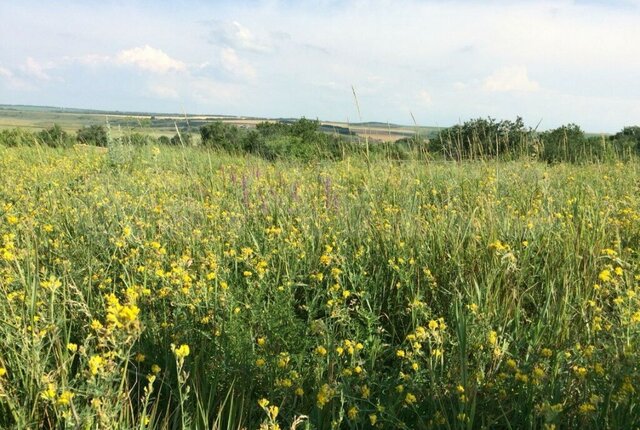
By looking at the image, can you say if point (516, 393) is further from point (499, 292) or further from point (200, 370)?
point (200, 370)

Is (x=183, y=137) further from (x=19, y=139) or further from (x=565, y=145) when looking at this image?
(x=565, y=145)

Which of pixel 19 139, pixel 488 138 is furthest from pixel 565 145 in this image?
pixel 19 139

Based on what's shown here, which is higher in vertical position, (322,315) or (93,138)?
(93,138)

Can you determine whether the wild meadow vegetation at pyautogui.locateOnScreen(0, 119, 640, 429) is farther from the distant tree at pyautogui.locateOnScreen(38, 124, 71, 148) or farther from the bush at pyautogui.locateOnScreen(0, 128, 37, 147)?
the bush at pyautogui.locateOnScreen(0, 128, 37, 147)

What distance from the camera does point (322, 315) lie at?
94.8 inches

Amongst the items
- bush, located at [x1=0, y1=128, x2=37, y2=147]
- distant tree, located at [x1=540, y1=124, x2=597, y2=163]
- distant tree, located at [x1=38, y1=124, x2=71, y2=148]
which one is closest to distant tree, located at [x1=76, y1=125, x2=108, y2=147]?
distant tree, located at [x1=38, y1=124, x2=71, y2=148]

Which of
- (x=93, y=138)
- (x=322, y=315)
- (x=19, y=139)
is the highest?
(x=93, y=138)

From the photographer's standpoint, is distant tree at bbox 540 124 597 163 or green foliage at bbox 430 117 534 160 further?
distant tree at bbox 540 124 597 163

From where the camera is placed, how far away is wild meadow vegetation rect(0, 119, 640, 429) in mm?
1484

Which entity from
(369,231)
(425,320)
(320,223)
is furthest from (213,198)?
(425,320)

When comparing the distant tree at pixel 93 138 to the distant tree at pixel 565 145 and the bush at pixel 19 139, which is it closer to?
the bush at pixel 19 139

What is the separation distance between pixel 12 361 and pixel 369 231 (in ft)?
6.39

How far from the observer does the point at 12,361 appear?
5.61 ft

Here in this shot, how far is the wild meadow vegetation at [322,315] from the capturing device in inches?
58.4
